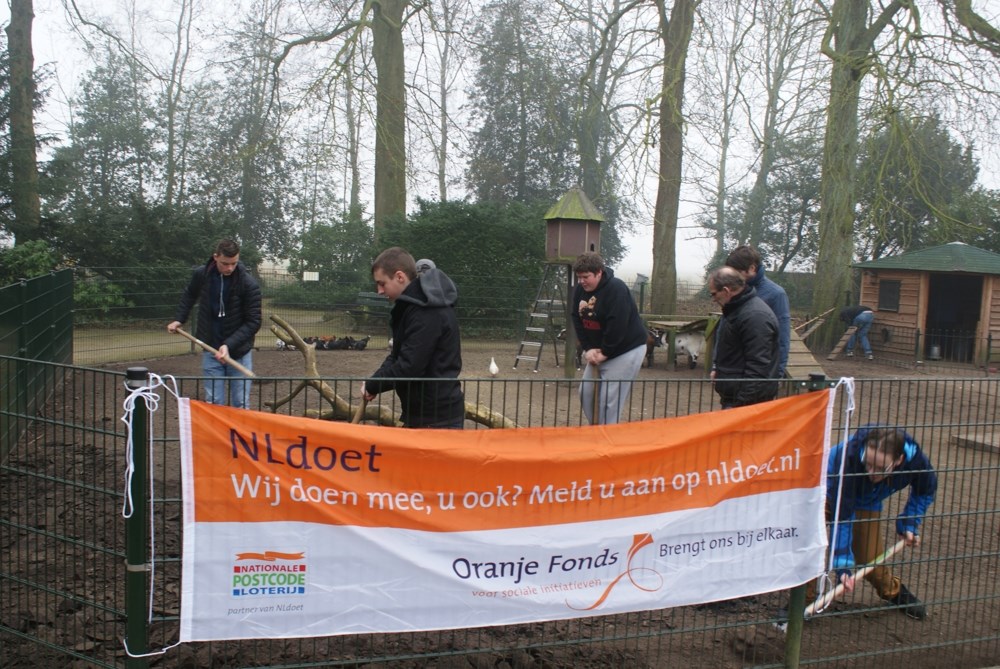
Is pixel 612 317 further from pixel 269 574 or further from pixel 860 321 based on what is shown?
pixel 860 321

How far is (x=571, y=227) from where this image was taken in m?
12.1

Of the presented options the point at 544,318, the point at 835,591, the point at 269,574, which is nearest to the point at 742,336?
the point at 835,591

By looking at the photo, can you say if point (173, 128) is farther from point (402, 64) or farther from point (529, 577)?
point (529, 577)

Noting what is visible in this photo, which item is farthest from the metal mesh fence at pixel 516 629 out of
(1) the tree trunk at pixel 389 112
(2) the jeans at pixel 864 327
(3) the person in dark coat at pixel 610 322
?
(1) the tree trunk at pixel 389 112

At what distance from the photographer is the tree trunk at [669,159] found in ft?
53.5

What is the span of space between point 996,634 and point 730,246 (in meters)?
31.2

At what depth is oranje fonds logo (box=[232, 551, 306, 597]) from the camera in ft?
9.72

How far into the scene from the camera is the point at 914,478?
4207 mm

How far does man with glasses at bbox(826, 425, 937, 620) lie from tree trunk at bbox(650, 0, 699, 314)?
11372 millimetres

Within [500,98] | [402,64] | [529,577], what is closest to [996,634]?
[529,577]

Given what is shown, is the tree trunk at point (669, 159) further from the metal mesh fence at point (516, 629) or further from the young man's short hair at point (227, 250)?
the metal mesh fence at point (516, 629)

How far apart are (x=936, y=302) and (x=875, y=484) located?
1839 centimetres

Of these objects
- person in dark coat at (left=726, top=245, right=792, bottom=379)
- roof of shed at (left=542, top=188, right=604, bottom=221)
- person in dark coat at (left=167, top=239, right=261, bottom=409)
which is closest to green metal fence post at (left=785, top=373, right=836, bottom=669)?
person in dark coat at (left=726, top=245, right=792, bottom=379)

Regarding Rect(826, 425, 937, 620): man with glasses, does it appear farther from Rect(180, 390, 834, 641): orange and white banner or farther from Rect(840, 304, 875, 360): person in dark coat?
Rect(840, 304, 875, 360): person in dark coat
